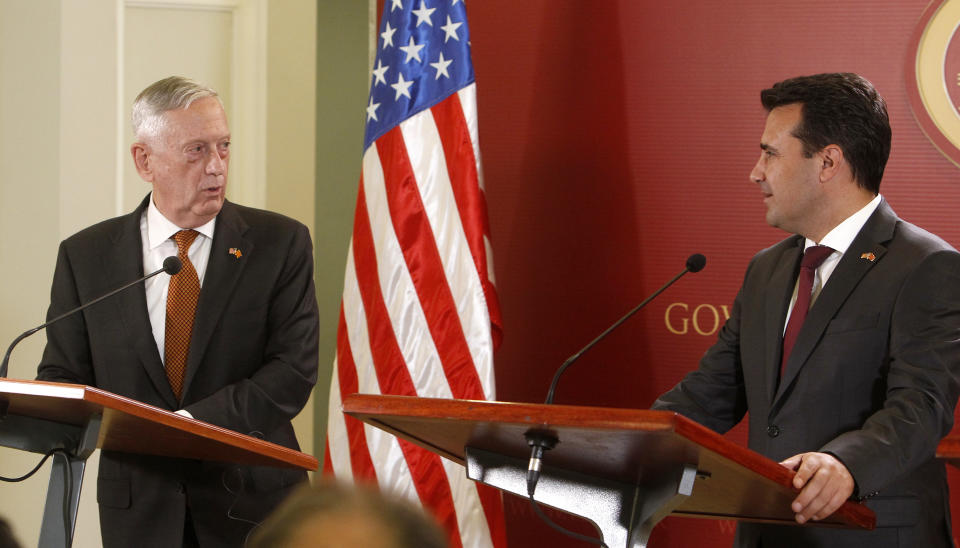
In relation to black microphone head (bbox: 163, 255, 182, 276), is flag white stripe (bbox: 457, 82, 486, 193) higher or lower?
higher

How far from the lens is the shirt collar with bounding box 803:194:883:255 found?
2426mm

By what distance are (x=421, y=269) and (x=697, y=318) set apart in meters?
0.95

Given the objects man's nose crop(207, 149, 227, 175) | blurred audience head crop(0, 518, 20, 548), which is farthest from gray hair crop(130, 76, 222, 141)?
blurred audience head crop(0, 518, 20, 548)

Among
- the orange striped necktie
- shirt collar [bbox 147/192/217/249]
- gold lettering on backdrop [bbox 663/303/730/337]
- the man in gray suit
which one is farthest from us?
gold lettering on backdrop [bbox 663/303/730/337]

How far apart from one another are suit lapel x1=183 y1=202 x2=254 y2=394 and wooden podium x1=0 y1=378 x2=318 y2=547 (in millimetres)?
303

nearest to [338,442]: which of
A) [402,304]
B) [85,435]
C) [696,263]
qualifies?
[402,304]

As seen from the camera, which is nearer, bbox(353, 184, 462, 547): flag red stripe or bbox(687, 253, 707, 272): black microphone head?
bbox(687, 253, 707, 272): black microphone head

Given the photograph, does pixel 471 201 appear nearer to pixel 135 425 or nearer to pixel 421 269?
pixel 421 269

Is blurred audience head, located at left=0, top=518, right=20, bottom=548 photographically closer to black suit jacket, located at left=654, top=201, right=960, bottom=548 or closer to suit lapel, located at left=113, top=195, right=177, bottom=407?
black suit jacket, located at left=654, top=201, right=960, bottom=548

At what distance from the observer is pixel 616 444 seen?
5.42 ft

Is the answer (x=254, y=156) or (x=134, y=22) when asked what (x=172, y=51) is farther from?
(x=254, y=156)

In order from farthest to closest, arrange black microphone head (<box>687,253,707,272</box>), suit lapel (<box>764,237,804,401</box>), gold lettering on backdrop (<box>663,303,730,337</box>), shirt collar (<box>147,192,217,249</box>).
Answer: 1. gold lettering on backdrop (<box>663,303,730,337</box>)
2. shirt collar (<box>147,192,217,249</box>)
3. suit lapel (<box>764,237,804,401</box>)
4. black microphone head (<box>687,253,707,272</box>)

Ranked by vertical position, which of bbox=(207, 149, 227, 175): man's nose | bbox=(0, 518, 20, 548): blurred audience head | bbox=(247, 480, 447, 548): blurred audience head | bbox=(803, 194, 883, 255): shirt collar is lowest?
bbox=(0, 518, 20, 548): blurred audience head

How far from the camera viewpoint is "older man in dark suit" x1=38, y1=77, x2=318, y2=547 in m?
2.49
